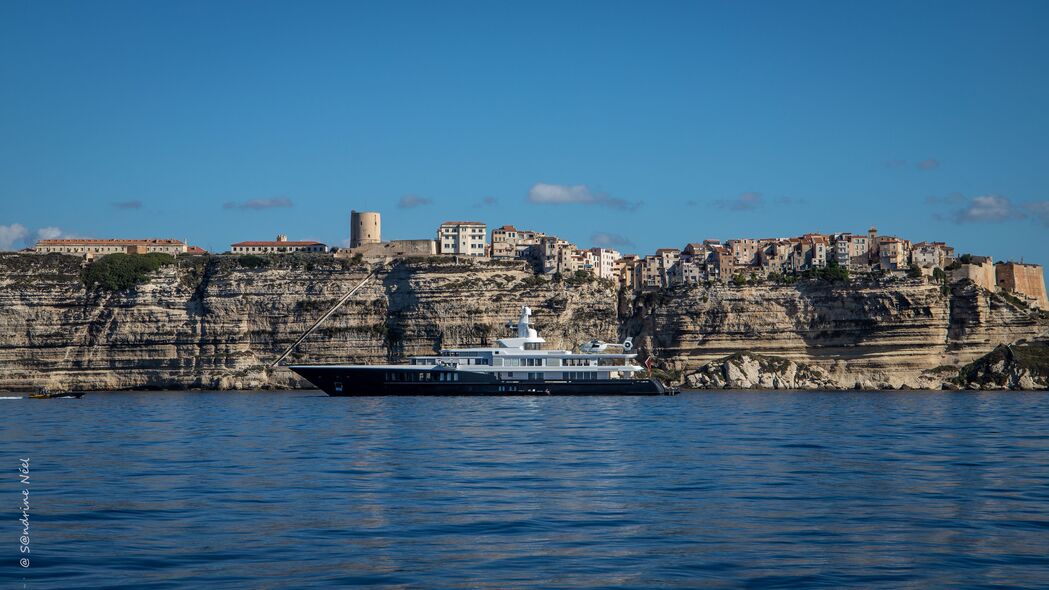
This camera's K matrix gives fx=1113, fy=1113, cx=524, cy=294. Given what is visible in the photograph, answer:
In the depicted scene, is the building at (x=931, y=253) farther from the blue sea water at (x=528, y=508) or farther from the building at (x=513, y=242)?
the blue sea water at (x=528, y=508)

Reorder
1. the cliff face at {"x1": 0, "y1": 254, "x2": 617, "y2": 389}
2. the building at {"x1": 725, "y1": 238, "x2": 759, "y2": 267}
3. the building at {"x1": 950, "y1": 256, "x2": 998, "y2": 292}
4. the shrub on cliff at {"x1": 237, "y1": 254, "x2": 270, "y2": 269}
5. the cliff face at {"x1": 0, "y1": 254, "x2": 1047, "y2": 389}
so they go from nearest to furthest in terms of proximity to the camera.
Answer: the cliff face at {"x1": 0, "y1": 254, "x2": 617, "y2": 389} → the cliff face at {"x1": 0, "y1": 254, "x2": 1047, "y2": 389} → the shrub on cliff at {"x1": 237, "y1": 254, "x2": 270, "y2": 269} → the building at {"x1": 950, "y1": 256, "x2": 998, "y2": 292} → the building at {"x1": 725, "y1": 238, "x2": 759, "y2": 267}

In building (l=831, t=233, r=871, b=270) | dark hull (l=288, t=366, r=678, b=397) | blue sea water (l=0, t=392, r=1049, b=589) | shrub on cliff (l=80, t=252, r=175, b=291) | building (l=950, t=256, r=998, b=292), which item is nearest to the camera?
blue sea water (l=0, t=392, r=1049, b=589)

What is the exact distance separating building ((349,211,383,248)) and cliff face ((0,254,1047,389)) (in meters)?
17.7

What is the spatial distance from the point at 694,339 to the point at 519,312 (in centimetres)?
1693

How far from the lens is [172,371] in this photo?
10075 centimetres

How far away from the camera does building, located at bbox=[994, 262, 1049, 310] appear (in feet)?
413

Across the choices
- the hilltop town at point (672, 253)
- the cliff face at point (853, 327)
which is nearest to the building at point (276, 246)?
the hilltop town at point (672, 253)

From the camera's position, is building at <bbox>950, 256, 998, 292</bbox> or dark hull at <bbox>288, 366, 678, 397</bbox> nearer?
dark hull at <bbox>288, 366, 678, 397</bbox>

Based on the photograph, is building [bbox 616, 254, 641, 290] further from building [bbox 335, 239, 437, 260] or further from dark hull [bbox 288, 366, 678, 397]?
dark hull [bbox 288, 366, 678, 397]

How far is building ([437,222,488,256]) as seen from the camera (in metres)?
128

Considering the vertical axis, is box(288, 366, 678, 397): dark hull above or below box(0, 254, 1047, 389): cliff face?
below

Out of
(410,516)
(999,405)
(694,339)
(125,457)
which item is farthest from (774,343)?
(410,516)

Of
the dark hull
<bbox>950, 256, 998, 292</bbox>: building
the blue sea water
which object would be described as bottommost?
the blue sea water

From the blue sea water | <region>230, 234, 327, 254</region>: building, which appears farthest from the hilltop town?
the blue sea water
